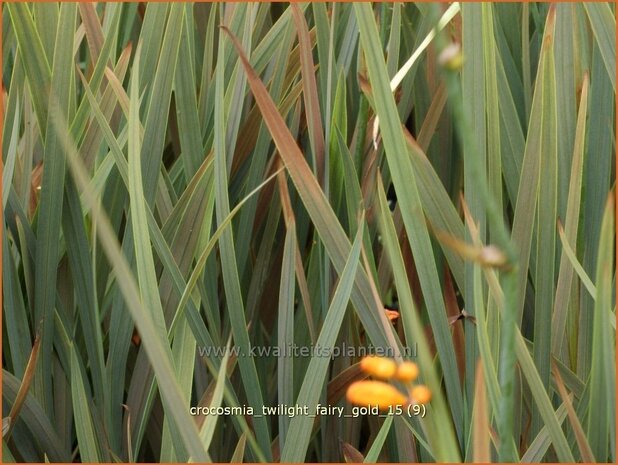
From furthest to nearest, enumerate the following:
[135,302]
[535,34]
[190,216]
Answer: [535,34] < [190,216] < [135,302]

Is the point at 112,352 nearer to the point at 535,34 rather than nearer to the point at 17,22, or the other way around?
the point at 17,22

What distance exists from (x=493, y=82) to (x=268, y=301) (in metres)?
0.29

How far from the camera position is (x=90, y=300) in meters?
0.65

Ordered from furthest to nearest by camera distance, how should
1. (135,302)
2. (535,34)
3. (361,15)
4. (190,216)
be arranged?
(535,34) → (190,216) → (361,15) → (135,302)

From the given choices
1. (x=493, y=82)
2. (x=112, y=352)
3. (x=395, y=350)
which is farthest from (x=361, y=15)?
(x=112, y=352)

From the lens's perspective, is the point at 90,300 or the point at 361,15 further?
the point at 90,300

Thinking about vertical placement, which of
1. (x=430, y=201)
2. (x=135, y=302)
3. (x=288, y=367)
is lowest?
(x=135, y=302)

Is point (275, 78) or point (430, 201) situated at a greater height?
point (275, 78)

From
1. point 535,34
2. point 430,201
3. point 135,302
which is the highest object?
point 535,34

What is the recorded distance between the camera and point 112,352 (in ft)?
2.16

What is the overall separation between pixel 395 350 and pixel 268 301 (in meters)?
0.21

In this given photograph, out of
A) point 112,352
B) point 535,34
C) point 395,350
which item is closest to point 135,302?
point 395,350

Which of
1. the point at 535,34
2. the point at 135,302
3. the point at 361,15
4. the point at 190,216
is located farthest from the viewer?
the point at 535,34

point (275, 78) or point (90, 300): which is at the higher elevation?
point (275, 78)
